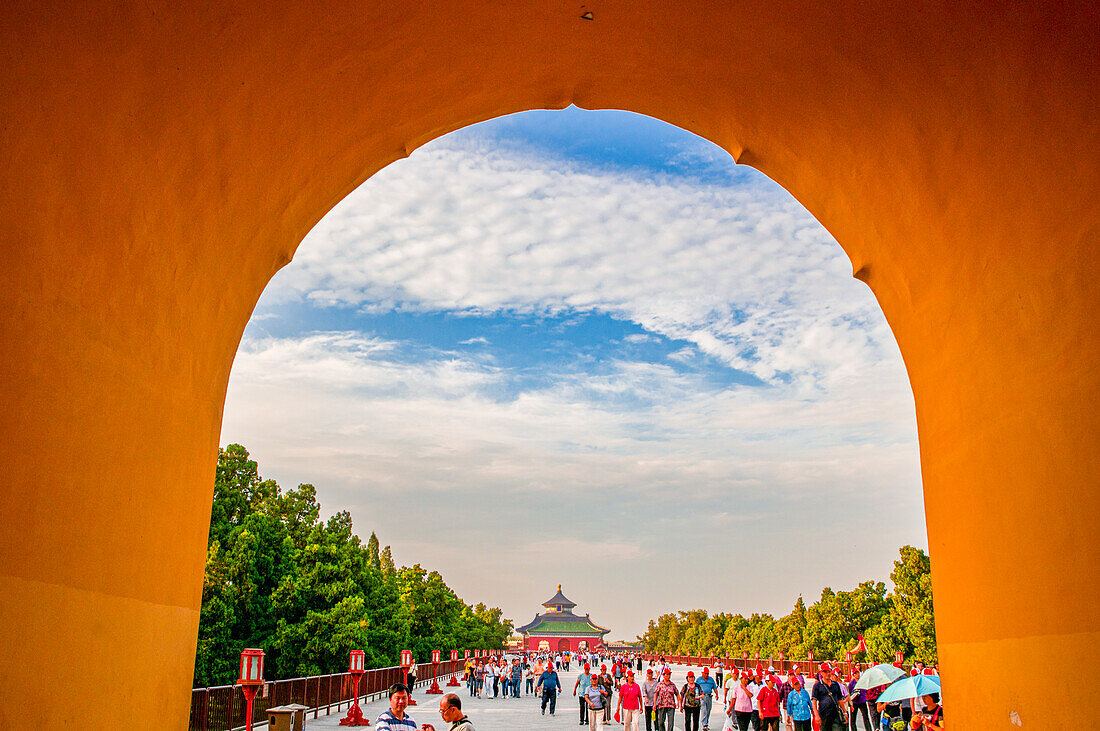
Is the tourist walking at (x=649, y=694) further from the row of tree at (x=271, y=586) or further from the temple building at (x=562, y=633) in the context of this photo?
the temple building at (x=562, y=633)

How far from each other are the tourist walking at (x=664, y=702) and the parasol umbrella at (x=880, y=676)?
3.33 metres

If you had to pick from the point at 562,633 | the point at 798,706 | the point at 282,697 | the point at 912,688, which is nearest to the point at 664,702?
the point at 798,706

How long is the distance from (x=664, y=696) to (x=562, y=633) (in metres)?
111

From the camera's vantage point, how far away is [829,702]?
12.9 m

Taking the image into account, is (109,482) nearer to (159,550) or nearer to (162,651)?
(159,550)

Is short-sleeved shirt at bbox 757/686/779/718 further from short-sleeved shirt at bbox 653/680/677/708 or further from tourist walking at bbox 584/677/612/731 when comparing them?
tourist walking at bbox 584/677/612/731

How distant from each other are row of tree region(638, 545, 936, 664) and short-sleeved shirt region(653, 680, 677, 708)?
5655mm

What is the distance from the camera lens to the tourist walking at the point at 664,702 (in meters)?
15.5

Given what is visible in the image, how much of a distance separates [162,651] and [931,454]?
480 centimetres

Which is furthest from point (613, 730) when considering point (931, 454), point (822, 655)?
point (822, 655)

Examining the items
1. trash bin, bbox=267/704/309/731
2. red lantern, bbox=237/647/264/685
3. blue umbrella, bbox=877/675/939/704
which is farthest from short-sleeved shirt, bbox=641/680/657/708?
red lantern, bbox=237/647/264/685

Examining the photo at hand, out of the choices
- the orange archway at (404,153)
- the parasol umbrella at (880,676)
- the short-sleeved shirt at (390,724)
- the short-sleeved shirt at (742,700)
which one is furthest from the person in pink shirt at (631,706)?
the orange archway at (404,153)

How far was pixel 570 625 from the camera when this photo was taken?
405ft

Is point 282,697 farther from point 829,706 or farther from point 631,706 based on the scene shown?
point 829,706
